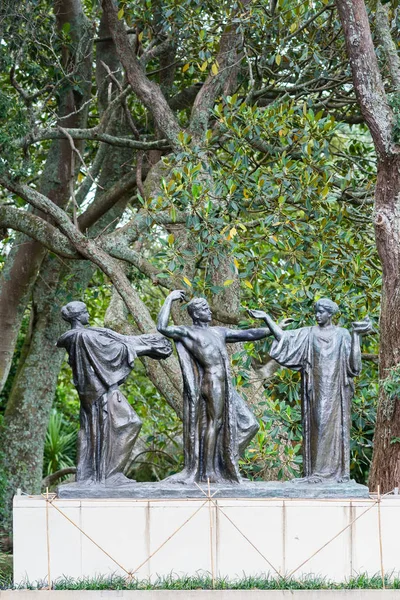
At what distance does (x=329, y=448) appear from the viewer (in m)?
10.6

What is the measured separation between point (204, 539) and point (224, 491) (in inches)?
19.0

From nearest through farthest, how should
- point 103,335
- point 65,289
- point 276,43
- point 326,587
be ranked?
point 326,587, point 103,335, point 276,43, point 65,289

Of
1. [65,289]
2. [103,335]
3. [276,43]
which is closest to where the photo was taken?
[103,335]

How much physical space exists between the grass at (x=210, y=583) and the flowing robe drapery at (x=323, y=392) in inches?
40.3

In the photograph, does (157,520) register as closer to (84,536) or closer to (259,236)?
(84,536)

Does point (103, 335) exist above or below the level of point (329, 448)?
above

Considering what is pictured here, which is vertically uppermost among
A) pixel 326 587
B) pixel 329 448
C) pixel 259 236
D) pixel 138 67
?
pixel 138 67

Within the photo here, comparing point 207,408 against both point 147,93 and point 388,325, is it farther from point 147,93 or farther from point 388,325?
point 147,93

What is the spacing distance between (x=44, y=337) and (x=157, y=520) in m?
7.11

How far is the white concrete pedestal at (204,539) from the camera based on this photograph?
33.6 ft

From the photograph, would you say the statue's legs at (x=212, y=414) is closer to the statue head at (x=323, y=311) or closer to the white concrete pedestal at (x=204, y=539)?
the white concrete pedestal at (x=204, y=539)

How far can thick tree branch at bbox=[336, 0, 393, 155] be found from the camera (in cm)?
1255

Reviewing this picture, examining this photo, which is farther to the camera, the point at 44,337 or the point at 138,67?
the point at 44,337

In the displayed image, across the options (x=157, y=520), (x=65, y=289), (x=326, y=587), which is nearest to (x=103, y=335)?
(x=157, y=520)
